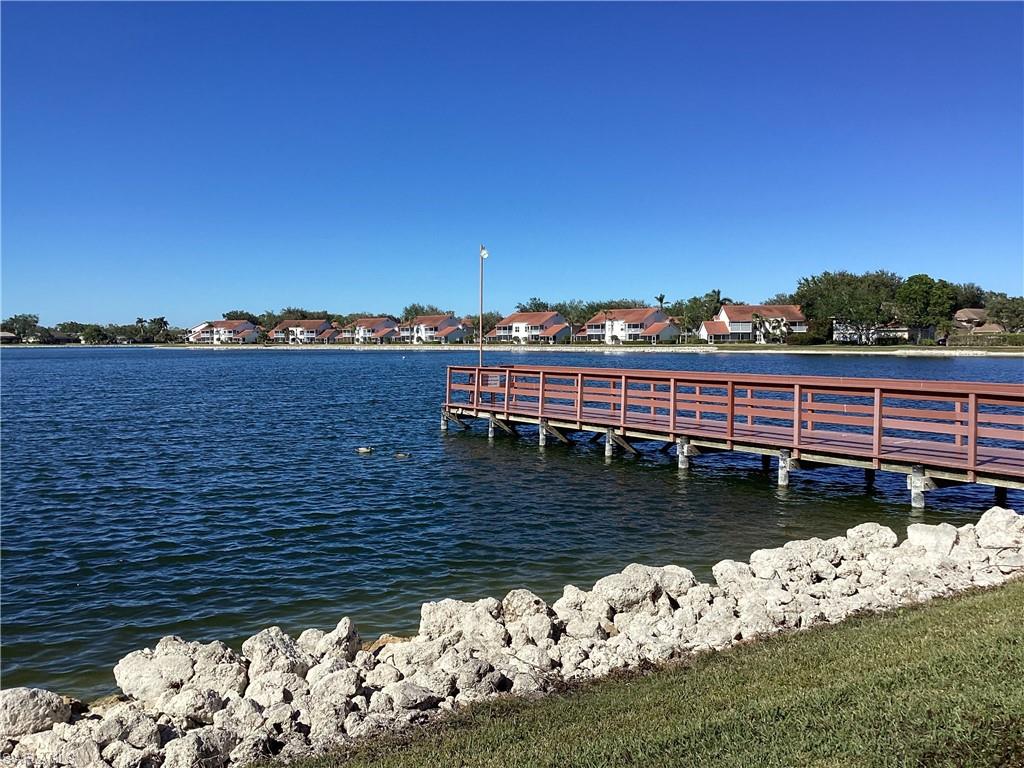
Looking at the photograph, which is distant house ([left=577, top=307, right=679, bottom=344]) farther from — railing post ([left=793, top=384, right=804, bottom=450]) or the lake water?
railing post ([left=793, top=384, right=804, bottom=450])

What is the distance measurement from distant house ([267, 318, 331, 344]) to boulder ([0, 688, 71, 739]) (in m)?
187

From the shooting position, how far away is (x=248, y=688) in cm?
728

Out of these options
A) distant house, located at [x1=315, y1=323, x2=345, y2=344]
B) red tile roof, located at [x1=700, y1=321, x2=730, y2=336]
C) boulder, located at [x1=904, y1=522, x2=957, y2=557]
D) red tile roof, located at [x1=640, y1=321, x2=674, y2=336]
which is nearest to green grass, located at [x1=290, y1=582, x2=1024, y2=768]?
A: boulder, located at [x1=904, y1=522, x2=957, y2=557]

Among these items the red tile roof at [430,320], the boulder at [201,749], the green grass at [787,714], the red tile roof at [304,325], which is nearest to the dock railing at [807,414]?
the green grass at [787,714]

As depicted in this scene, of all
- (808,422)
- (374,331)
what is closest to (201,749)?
(808,422)

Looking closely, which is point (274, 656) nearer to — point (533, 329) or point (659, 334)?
point (659, 334)

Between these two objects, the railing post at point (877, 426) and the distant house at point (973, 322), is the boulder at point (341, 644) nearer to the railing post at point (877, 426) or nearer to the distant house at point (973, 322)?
the railing post at point (877, 426)

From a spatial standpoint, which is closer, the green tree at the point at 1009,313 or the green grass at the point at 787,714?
the green grass at the point at 787,714

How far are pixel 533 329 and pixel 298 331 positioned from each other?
215 feet

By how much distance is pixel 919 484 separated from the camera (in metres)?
15.7

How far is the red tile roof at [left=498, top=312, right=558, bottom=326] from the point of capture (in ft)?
515

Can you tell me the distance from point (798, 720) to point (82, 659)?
847cm

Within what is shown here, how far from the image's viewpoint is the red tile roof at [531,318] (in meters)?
157

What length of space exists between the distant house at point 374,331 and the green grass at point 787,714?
176 metres
